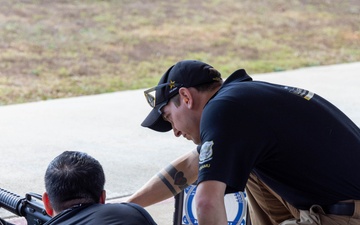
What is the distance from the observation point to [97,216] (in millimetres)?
2566

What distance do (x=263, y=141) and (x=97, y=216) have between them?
66 cm

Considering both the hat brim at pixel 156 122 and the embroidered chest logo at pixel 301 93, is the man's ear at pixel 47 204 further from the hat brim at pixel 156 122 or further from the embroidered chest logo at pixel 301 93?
the embroidered chest logo at pixel 301 93

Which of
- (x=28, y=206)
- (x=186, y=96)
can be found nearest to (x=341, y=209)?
(x=186, y=96)

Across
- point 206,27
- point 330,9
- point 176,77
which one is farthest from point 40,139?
point 330,9

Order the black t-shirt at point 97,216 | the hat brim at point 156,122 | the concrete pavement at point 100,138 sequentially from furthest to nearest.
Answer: the concrete pavement at point 100,138
the hat brim at point 156,122
the black t-shirt at point 97,216

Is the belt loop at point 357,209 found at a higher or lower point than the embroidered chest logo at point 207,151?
lower

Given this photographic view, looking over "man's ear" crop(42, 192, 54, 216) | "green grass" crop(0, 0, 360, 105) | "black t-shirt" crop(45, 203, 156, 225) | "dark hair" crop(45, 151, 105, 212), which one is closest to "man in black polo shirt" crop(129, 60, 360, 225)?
"black t-shirt" crop(45, 203, 156, 225)

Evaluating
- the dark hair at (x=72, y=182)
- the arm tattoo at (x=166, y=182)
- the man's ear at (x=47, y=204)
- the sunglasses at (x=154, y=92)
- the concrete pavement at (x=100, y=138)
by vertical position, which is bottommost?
the concrete pavement at (x=100, y=138)

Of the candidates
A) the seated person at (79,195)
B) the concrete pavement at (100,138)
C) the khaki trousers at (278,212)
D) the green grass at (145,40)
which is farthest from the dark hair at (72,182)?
the green grass at (145,40)

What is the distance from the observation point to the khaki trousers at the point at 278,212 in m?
3.03

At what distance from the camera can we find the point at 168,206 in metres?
5.90

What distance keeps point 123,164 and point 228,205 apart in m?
2.90

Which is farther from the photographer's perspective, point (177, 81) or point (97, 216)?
point (177, 81)

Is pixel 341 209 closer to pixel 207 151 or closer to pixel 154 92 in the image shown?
pixel 207 151
